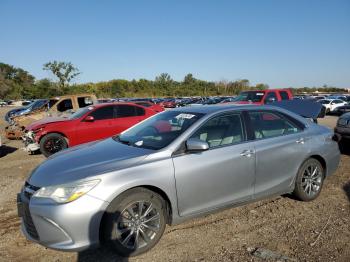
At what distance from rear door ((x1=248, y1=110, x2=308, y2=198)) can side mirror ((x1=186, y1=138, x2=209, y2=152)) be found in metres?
0.97

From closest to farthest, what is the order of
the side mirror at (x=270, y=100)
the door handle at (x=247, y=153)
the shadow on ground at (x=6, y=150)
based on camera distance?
the door handle at (x=247, y=153), the shadow on ground at (x=6, y=150), the side mirror at (x=270, y=100)

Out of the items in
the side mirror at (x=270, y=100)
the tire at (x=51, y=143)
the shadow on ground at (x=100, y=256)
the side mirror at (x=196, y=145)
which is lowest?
the shadow on ground at (x=100, y=256)

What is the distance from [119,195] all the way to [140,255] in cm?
74

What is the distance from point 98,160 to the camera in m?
3.78

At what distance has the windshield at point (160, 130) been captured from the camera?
4156 mm

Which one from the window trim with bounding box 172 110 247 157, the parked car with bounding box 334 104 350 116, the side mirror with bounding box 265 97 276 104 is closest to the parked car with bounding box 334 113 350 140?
the side mirror with bounding box 265 97 276 104

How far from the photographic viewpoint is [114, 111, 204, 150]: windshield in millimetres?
4156

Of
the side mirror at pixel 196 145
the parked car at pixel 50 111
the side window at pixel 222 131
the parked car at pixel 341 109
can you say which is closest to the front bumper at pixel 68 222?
the side mirror at pixel 196 145

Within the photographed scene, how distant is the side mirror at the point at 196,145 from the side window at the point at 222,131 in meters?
0.24

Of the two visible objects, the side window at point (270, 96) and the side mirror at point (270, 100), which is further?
the side window at point (270, 96)

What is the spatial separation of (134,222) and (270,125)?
2.44 metres

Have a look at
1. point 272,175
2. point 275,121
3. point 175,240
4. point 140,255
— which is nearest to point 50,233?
point 140,255

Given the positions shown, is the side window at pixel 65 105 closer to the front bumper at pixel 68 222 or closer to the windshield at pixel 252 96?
the windshield at pixel 252 96

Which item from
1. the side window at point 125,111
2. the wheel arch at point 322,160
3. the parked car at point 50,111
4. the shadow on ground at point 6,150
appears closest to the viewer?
the wheel arch at point 322,160
